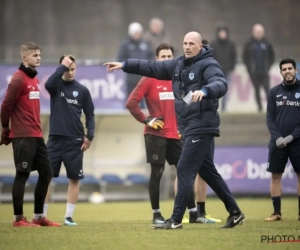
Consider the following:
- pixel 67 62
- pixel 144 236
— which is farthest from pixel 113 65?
pixel 144 236

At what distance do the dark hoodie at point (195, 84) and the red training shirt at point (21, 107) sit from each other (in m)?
1.53

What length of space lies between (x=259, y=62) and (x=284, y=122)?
9716 mm

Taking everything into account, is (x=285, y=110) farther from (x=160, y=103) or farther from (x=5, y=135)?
(x=5, y=135)

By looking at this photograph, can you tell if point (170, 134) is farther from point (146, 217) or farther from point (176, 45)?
point (176, 45)

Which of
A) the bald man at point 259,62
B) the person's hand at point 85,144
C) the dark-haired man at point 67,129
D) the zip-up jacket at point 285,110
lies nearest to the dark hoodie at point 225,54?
the bald man at point 259,62

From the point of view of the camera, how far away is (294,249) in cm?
936

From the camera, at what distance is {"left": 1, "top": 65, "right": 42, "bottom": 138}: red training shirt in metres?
12.2

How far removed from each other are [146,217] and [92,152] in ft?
25.5

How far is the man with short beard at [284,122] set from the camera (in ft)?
45.6

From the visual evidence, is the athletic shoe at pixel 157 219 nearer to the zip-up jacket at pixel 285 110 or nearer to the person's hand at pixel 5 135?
the zip-up jacket at pixel 285 110

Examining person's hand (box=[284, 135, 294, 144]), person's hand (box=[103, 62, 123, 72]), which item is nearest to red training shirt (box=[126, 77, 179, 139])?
person's hand (box=[284, 135, 294, 144])

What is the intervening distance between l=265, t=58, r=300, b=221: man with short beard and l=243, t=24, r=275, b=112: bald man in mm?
9181

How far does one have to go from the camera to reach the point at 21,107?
1238 cm

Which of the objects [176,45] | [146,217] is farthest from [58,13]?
[146,217]
